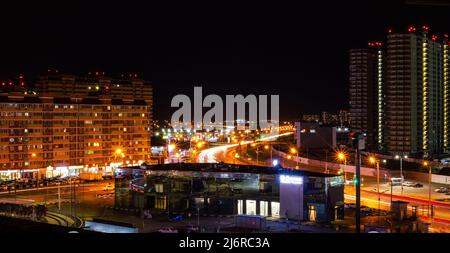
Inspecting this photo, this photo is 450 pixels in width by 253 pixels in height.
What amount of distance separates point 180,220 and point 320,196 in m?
4.47

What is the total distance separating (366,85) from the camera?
58.8 m

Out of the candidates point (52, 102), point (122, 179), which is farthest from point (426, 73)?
point (122, 179)

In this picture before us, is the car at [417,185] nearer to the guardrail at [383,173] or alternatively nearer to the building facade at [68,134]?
the guardrail at [383,173]

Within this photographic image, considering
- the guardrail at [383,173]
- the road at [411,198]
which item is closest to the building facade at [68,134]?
the guardrail at [383,173]

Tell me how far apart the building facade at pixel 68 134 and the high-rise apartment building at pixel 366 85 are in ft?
96.4

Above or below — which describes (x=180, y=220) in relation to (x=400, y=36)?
below

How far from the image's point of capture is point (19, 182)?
91.0 ft

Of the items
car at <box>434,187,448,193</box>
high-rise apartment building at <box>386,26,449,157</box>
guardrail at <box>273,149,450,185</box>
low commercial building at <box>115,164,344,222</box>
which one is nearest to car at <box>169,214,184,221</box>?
low commercial building at <box>115,164,344,222</box>

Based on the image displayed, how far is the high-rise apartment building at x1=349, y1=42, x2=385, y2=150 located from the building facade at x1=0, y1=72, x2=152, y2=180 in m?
29.4
